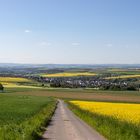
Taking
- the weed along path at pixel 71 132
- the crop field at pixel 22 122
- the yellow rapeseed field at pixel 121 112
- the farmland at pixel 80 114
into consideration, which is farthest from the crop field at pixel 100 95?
the weed along path at pixel 71 132

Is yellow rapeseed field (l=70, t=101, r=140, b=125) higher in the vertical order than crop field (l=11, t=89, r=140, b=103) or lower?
higher

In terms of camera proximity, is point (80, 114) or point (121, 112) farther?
point (80, 114)

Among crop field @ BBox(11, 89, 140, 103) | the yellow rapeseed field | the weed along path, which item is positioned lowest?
crop field @ BBox(11, 89, 140, 103)

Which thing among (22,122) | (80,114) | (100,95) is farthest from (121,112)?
(100,95)

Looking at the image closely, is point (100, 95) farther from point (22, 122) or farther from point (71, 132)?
point (71, 132)

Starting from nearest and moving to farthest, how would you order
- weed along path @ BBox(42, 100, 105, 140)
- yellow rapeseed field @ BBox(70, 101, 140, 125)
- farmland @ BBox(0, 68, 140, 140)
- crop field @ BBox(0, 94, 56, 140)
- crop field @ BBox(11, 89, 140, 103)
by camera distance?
crop field @ BBox(0, 94, 56, 140), farmland @ BBox(0, 68, 140, 140), weed along path @ BBox(42, 100, 105, 140), yellow rapeseed field @ BBox(70, 101, 140, 125), crop field @ BBox(11, 89, 140, 103)

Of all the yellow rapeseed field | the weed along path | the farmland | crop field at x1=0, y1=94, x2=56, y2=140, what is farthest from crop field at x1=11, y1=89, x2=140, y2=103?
the weed along path

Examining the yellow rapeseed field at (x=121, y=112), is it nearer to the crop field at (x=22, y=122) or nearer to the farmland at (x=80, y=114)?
the farmland at (x=80, y=114)

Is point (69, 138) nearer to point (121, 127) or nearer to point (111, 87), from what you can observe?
point (121, 127)

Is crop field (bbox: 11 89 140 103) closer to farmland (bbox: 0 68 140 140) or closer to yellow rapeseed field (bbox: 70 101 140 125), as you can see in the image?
farmland (bbox: 0 68 140 140)

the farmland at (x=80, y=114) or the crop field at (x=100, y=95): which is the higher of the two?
the farmland at (x=80, y=114)

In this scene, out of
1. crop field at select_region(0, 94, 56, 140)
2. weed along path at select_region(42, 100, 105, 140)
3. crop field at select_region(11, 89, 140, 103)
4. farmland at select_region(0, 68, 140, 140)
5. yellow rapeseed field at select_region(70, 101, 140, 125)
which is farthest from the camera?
crop field at select_region(11, 89, 140, 103)

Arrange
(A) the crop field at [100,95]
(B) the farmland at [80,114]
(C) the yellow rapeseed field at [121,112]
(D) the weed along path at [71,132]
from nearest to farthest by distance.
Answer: (B) the farmland at [80,114], (D) the weed along path at [71,132], (C) the yellow rapeseed field at [121,112], (A) the crop field at [100,95]

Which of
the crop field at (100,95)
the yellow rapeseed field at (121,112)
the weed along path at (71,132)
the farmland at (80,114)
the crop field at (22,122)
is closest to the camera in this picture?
the crop field at (22,122)
